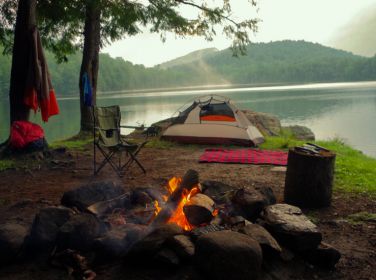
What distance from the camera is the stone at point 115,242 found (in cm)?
324

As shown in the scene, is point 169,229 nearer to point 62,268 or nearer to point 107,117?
point 62,268

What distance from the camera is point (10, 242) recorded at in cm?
324

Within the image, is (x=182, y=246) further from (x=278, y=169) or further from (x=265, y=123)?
(x=265, y=123)

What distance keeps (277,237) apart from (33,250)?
228 cm

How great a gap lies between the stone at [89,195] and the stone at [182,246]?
1.27 metres

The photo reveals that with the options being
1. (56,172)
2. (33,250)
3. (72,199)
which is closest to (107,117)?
(56,172)

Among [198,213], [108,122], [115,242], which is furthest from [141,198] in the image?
[108,122]

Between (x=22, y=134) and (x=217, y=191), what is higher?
(x=22, y=134)

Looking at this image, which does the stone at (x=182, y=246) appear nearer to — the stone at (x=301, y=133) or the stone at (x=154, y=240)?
the stone at (x=154, y=240)

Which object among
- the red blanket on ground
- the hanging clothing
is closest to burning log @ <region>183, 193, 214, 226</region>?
the red blanket on ground

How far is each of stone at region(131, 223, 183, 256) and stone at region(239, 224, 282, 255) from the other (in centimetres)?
61

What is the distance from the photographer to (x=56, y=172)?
6816 mm

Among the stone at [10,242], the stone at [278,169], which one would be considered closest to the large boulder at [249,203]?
the stone at [10,242]

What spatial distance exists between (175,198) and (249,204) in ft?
2.65
